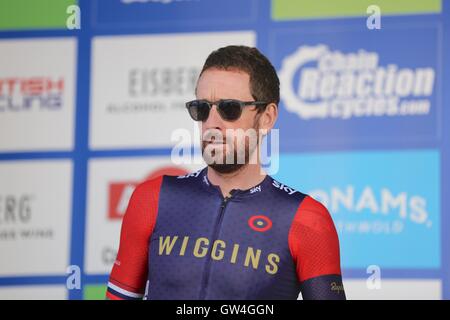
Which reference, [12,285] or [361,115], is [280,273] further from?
[12,285]

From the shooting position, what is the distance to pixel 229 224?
2826 millimetres

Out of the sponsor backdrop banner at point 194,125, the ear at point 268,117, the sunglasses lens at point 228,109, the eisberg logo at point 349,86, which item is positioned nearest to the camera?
the sunglasses lens at point 228,109

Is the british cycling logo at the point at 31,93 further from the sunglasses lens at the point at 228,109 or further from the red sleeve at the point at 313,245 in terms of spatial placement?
the red sleeve at the point at 313,245

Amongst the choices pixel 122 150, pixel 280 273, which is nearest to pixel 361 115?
pixel 122 150

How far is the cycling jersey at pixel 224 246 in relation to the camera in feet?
8.84

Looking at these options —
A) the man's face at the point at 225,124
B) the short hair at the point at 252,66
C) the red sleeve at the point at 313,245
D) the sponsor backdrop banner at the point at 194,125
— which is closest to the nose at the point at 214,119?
the man's face at the point at 225,124

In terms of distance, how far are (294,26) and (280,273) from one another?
2090 millimetres

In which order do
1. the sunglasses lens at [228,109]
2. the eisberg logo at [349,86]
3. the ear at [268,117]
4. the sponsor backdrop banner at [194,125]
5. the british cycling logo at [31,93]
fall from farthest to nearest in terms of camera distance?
1. the british cycling logo at [31,93]
2. the eisberg logo at [349,86]
3. the sponsor backdrop banner at [194,125]
4. the ear at [268,117]
5. the sunglasses lens at [228,109]

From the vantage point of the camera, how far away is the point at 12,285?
4602 mm

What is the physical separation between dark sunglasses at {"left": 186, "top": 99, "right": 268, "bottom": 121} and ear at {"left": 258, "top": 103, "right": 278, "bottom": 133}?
3.3 inches

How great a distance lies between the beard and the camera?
2.79 meters

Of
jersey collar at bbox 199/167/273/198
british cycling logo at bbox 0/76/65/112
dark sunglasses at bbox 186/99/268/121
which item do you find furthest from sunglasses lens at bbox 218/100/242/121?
british cycling logo at bbox 0/76/65/112

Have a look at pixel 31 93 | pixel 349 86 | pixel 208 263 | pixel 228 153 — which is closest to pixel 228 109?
pixel 228 153

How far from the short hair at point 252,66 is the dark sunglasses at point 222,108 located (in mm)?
64
